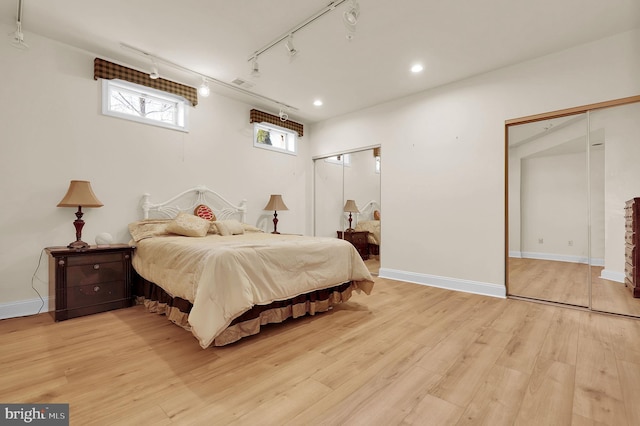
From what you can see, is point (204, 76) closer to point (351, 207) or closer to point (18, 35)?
point (18, 35)

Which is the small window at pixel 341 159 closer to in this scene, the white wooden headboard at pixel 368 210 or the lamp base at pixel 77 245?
the white wooden headboard at pixel 368 210

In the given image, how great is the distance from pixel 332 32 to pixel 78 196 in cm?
305

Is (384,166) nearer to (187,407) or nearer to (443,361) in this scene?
(443,361)

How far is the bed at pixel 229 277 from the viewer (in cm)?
202

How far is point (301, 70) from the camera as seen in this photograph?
3.69m

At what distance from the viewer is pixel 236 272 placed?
6.89 feet

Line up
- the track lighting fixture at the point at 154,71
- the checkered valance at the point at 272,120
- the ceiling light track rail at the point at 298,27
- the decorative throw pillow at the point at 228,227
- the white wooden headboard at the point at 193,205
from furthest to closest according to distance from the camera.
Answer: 1. the checkered valance at the point at 272,120
2. the decorative throw pillow at the point at 228,227
3. the white wooden headboard at the point at 193,205
4. the track lighting fixture at the point at 154,71
5. the ceiling light track rail at the point at 298,27

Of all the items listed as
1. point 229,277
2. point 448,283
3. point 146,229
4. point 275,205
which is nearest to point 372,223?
point 448,283

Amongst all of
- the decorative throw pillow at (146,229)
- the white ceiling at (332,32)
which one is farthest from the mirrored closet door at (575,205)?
the decorative throw pillow at (146,229)

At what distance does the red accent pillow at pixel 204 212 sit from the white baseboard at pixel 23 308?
1780 mm

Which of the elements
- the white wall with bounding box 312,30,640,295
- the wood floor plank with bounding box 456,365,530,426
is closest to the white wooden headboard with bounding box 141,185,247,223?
the white wall with bounding box 312,30,640,295

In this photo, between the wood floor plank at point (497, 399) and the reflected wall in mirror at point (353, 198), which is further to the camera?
the reflected wall in mirror at point (353, 198)

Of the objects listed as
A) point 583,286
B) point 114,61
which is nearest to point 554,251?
point 583,286

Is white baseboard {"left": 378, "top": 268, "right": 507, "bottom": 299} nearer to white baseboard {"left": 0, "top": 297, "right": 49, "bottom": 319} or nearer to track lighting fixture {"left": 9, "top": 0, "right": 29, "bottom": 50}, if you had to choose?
white baseboard {"left": 0, "top": 297, "right": 49, "bottom": 319}
